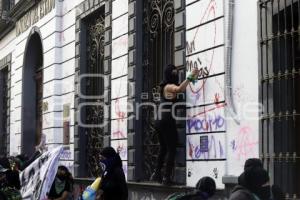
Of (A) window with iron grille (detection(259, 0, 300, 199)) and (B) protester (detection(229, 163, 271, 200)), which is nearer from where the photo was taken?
(B) protester (detection(229, 163, 271, 200))

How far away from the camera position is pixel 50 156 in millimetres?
8500

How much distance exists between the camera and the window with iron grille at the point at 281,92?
754cm

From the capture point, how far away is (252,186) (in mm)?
4859

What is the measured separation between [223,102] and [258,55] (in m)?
0.89

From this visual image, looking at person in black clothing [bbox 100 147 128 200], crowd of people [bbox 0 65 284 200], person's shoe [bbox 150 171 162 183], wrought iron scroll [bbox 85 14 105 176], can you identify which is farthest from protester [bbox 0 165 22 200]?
wrought iron scroll [bbox 85 14 105 176]

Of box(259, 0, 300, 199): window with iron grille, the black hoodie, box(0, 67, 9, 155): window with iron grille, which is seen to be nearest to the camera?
the black hoodie

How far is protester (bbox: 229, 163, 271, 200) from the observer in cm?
483

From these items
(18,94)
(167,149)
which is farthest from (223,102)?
(18,94)

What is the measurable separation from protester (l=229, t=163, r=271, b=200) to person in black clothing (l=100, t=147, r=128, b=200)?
275 cm

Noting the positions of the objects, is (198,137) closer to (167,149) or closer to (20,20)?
(167,149)

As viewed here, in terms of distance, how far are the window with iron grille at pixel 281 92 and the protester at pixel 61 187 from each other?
316 centimetres

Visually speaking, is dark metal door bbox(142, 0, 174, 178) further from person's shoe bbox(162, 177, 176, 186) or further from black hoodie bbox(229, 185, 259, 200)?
black hoodie bbox(229, 185, 259, 200)

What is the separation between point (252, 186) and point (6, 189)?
4.35 m

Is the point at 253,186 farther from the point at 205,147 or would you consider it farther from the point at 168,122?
the point at 168,122
